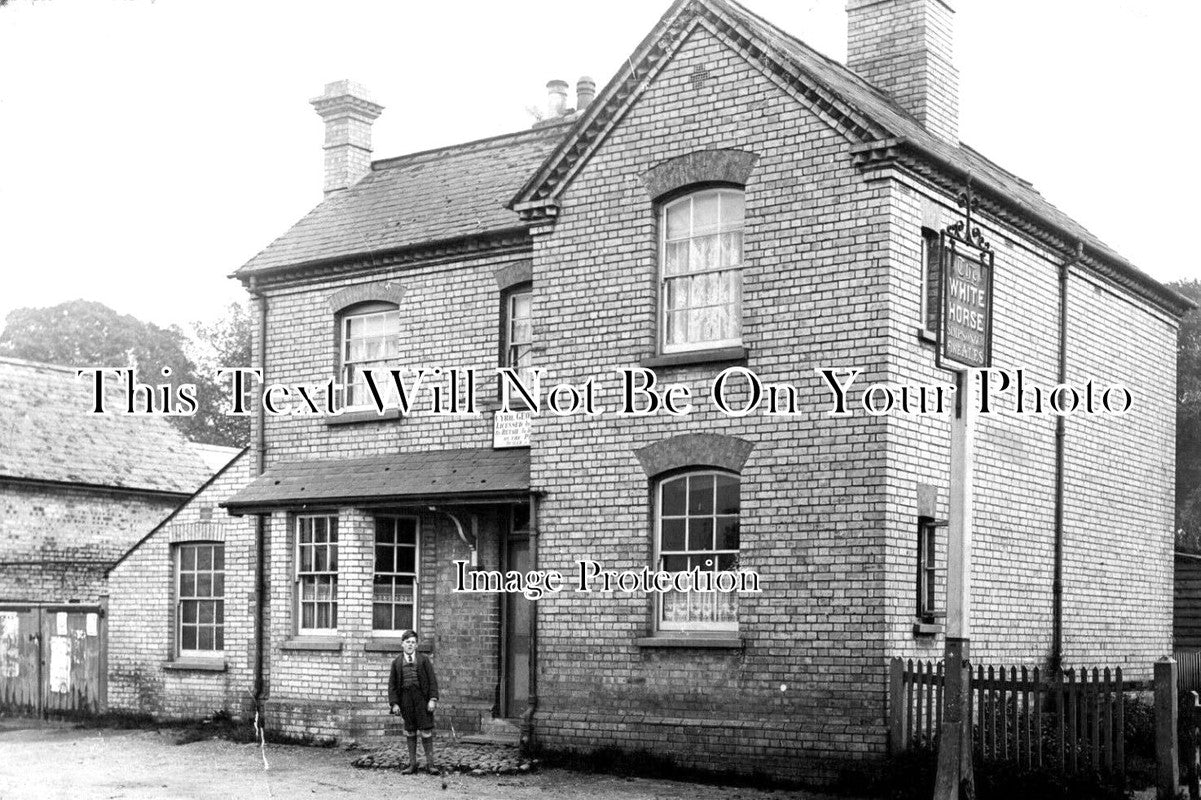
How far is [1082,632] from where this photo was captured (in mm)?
19078

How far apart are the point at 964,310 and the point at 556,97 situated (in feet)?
43.7

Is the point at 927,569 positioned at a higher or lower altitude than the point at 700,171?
lower

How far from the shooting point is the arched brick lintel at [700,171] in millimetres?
16578

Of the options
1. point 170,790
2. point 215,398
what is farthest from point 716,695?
point 215,398

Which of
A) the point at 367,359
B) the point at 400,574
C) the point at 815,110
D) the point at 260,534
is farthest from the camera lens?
the point at 260,534

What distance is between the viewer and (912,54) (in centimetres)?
1864

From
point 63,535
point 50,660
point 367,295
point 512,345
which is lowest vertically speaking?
point 50,660

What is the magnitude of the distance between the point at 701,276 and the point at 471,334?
4149 mm

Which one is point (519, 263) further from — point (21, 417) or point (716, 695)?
point (21, 417)

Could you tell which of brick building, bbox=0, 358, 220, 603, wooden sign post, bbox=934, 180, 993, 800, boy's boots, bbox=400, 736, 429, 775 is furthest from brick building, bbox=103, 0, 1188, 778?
brick building, bbox=0, 358, 220, 603

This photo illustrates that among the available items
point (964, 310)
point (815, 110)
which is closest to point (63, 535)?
point (815, 110)

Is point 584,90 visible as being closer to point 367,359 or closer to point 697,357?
point 367,359

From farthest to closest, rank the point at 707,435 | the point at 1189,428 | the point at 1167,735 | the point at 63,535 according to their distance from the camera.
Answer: the point at 1189,428, the point at 63,535, the point at 707,435, the point at 1167,735

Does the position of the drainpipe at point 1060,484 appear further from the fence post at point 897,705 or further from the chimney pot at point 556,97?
the chimney pot at point 556,97
